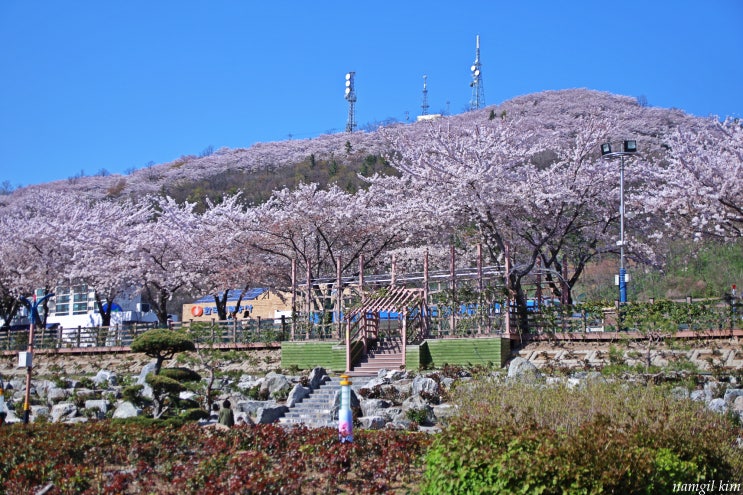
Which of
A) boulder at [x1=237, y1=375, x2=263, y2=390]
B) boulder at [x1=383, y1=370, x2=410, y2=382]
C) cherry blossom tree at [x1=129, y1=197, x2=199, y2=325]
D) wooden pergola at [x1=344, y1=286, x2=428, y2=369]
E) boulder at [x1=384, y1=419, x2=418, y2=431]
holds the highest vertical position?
cherry blossom tree at [x1=129, y1=197, x2=199, y2=325]

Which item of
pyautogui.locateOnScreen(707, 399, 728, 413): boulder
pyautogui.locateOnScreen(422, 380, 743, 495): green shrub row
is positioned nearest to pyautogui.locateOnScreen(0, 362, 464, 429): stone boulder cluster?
pyautogui.locateOnScreen(422, 380, 743, 495): green shrub row

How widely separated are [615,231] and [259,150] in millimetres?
87589

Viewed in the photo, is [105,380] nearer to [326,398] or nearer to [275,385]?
[275,385]

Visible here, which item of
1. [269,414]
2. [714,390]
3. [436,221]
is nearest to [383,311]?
[436,221]

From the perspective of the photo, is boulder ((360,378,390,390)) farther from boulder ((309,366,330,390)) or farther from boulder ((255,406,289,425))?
boulder ((255,406,289,425))

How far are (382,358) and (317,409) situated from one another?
19.5ft

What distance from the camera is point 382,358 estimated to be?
1017 inches

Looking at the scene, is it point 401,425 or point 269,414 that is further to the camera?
point 269,414

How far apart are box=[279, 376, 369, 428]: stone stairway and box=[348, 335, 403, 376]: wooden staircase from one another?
7.58 feet

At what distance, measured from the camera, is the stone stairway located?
61.3 ft

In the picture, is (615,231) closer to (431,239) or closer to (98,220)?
(431,239)

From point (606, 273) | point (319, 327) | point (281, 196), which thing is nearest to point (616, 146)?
point (319, 327)

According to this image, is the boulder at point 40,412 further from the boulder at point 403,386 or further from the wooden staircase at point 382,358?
the boulder at point 403,386

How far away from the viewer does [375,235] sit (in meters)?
33.7
